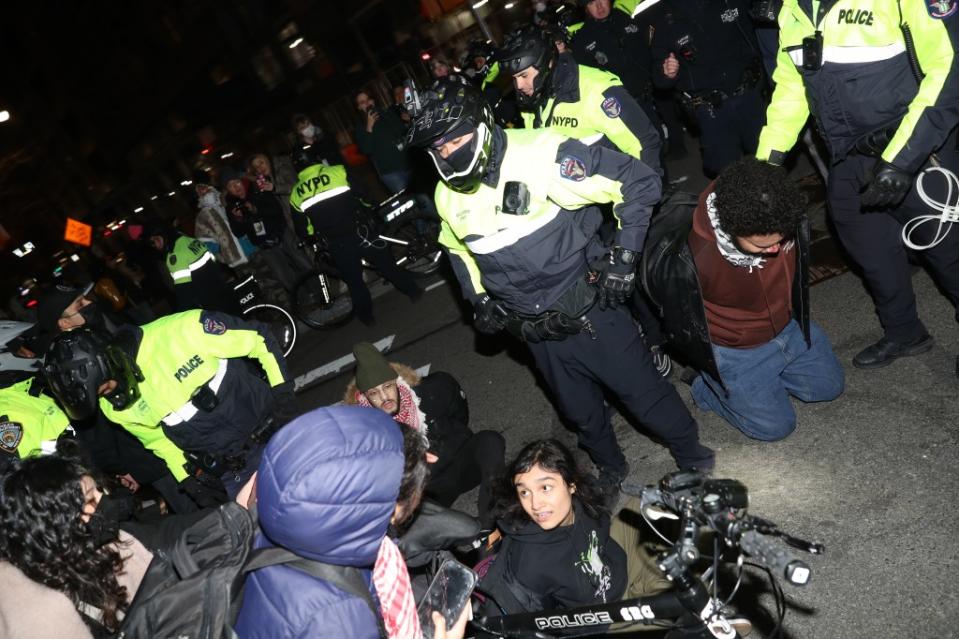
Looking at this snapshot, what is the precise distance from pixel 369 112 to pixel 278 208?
6.28 ft

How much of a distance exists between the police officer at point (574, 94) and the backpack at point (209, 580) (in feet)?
10.2

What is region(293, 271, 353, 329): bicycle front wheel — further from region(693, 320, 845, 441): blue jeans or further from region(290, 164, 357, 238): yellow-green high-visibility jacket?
region(693, 320, 845, 441): blue jeans

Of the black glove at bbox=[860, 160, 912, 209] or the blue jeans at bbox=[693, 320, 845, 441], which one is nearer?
the black glove at bbox=[860, 160, 912, 209]

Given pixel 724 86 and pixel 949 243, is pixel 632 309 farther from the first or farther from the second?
pixel 724 86

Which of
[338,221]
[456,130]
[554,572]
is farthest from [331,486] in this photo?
[338,221]

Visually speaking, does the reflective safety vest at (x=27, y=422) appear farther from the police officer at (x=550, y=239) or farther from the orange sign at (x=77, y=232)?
the orange sign at (x=77, y=232)

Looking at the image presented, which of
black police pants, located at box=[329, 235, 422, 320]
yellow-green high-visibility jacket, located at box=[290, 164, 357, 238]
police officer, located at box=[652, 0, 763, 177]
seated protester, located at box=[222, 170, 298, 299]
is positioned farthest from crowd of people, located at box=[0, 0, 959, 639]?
Answer: seated protester, located at box=[222, 170, 298, 299]

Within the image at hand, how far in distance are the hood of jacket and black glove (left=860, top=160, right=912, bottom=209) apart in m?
2.60

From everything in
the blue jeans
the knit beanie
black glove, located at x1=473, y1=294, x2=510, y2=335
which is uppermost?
black glove, located at x1=473, y1=294, x2=510, y2=335

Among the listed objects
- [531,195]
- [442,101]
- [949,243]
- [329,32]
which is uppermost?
[329,32]

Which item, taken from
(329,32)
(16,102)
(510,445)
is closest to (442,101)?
(510,445)

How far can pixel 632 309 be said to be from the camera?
470 cm

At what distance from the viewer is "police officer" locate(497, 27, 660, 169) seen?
4.18m

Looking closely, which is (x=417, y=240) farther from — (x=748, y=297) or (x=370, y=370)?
(x=748, y=297)
